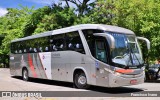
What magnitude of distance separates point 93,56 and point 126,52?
1.60 m

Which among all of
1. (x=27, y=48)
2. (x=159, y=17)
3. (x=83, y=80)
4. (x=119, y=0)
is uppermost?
(x=119, y=0)

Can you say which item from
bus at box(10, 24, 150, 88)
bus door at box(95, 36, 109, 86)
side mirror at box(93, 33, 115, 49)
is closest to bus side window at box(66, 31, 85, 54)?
bus at box(10, 24, 150, 88)

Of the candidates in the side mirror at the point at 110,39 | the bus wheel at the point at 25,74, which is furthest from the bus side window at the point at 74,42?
the bus wheel at the point at 25,74

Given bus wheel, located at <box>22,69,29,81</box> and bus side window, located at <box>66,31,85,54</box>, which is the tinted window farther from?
bus wheel, located at <box>22,69,29,81</box>

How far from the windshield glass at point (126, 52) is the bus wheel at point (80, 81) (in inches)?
95.6

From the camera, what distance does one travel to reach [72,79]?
1708 cm

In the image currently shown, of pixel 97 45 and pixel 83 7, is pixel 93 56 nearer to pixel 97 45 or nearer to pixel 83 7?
pixel 97 45

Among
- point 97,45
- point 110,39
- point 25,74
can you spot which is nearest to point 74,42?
point 97,45

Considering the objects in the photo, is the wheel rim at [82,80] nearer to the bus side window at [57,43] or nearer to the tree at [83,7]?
the bus side window at [57,43]

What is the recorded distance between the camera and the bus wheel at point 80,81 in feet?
53.1

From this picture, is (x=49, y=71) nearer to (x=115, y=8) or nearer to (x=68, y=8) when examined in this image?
(x=115, y=8)

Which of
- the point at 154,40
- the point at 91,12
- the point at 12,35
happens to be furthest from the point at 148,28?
the point at 12,35

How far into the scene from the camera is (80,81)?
16422mm

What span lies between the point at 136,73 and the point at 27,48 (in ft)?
31.9
